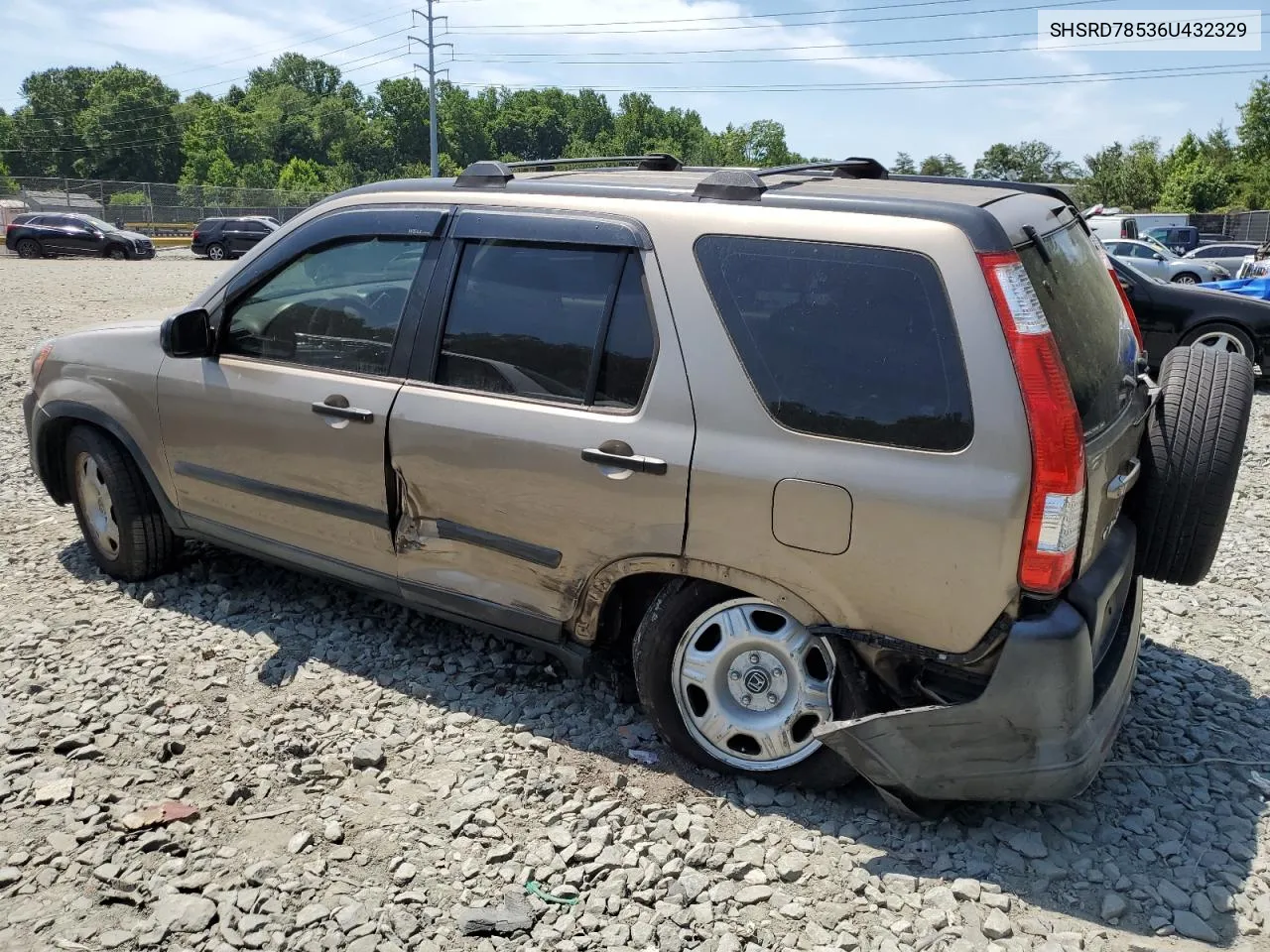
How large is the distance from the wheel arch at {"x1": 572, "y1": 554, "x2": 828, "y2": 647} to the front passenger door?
889mm

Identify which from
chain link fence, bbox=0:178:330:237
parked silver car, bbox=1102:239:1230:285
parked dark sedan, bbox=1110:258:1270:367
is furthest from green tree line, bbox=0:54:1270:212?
parked dark sedan, bbox=1110:258:1270:367

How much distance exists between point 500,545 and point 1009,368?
179 cm

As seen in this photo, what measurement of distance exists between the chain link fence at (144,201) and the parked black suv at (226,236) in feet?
41.3

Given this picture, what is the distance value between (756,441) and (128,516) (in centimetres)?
324

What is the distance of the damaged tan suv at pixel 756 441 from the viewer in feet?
8.80

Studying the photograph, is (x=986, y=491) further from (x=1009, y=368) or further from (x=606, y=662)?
(x=606, y=662)

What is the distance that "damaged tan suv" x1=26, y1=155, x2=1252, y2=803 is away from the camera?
2.68 meters

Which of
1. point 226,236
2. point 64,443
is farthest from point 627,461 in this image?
point 226,236

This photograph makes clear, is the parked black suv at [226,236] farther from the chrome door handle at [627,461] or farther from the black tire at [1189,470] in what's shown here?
the black tire at [1189,470]

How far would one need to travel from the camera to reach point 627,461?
10.2 feet

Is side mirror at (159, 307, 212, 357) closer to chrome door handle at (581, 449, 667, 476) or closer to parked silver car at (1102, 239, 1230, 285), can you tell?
chrome door handle at (581, 449, 667, 476)

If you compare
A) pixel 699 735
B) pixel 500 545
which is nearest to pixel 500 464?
pixel 500 545

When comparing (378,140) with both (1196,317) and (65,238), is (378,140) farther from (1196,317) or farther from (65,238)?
(1196,317)

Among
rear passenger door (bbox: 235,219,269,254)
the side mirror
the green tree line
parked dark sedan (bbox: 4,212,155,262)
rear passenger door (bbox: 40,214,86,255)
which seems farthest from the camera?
the green tree line
